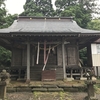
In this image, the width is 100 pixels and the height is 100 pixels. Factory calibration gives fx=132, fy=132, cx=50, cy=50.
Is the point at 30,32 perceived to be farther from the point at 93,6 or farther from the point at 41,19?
the point at 93,6

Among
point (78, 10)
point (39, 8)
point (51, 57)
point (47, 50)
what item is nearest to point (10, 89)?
point (47, 50)

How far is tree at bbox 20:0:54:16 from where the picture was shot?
27.5 meters

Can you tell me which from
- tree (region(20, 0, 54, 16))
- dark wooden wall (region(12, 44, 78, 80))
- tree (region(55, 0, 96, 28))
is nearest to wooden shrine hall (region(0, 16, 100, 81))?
dark wooden wall (region(12, 44, 78, 80))

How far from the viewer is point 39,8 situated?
29.3 meters

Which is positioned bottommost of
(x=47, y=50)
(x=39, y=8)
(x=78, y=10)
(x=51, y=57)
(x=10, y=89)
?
(x=10, y=89)

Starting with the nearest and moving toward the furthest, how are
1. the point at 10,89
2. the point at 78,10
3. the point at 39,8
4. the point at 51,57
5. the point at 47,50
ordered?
the point at 10,89, the point at 47,50, the point at 51,57, the point at 78,10, the point at 39,8

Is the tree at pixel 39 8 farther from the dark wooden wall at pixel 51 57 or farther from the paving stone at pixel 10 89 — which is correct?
the paving stone at pixel 10 89

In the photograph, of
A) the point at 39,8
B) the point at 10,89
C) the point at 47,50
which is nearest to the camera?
the point at 10,89

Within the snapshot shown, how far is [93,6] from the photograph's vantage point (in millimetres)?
28000

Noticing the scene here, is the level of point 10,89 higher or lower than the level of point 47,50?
lower

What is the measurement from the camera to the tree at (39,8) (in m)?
27.5

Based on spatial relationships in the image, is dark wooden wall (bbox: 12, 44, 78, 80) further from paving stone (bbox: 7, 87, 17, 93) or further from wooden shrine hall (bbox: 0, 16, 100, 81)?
paving stone (bbox: 7, 87, 17, 93)

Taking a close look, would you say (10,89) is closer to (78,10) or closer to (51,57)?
(51,57)

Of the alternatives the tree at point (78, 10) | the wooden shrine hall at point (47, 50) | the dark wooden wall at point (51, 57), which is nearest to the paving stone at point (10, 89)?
the wooden shrine hall at point (47, 50)
